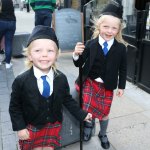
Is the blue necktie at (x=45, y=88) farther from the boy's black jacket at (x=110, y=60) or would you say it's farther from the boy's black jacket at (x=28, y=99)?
the boy's black jacket at (x=110, y=60)

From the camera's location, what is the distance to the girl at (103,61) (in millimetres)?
2590

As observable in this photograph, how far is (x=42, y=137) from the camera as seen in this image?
2.33 metres

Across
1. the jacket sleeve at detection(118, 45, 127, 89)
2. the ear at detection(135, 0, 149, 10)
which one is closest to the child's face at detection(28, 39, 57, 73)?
the jacket sleeve at detection(118, 45, 127, 89)

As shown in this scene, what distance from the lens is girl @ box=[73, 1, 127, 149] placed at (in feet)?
8.50

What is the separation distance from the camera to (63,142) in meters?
2.87

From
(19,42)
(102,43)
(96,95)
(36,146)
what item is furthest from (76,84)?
(19,42)

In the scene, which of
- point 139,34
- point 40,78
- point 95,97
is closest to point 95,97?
point 95,97

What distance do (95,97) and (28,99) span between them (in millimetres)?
925

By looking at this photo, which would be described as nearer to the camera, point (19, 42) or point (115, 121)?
point (115, 121)

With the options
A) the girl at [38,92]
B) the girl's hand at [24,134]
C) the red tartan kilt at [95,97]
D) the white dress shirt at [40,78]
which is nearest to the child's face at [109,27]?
the red tartan kilt at [95,97]

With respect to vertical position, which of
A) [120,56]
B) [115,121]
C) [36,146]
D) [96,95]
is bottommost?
[115,121]

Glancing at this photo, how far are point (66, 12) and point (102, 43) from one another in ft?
14.0

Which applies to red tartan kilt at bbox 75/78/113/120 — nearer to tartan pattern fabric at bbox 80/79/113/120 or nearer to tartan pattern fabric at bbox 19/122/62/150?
tartan pattern fabric at bbox 80/79/113/120

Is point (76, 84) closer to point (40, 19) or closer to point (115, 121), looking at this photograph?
point (115, 121)
